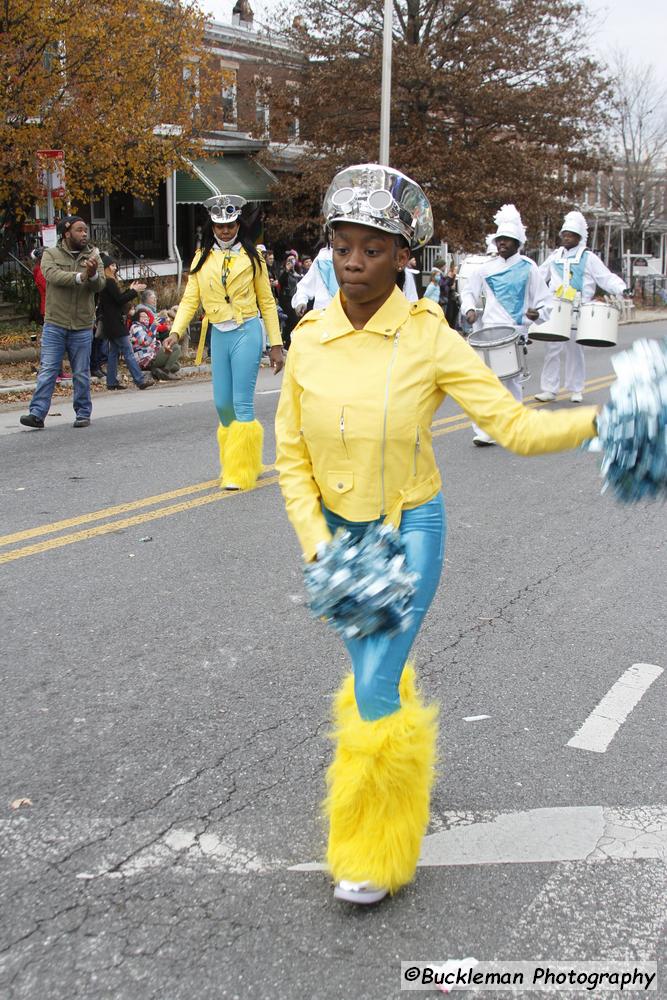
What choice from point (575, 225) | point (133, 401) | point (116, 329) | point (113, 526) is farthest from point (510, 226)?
point (116, 329)

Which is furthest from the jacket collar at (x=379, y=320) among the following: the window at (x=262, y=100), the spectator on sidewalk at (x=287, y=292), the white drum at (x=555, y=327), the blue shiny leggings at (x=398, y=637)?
the window at (x=262, y=100)

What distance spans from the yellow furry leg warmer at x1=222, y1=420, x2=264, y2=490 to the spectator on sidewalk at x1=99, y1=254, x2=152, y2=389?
666cm

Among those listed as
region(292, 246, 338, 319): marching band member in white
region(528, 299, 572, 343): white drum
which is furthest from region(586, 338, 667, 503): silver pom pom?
region(528, 299, 572, 343): white drum

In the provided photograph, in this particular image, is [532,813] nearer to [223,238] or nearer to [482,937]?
[482,937]

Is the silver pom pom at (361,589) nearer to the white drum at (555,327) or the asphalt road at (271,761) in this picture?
the asphalt road at (271,761)

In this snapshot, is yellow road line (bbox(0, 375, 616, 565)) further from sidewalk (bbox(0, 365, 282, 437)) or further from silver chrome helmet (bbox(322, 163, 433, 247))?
silver chrome helmet (bbox(322, 163, 433, 247))

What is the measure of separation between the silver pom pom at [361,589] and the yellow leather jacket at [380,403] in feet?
0.66

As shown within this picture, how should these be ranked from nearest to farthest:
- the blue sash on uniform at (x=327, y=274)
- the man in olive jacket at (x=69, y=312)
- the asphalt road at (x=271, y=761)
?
1. the asphalt road at (x=271, y=761)
2. the blue sash on uniform at (x=327, y=274)
3. the man in olive jacket at (x=69, y=312)

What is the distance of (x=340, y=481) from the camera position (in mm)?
2992

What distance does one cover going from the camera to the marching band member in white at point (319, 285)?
9.26 m

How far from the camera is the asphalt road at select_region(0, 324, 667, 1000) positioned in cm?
275

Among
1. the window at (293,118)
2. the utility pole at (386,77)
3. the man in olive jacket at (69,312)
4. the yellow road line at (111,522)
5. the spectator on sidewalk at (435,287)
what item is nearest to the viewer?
the yellow road line at (111,522)

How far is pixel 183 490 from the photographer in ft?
26.1

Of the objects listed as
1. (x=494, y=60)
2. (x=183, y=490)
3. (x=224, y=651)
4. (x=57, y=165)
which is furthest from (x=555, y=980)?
(x=494, y=60)
